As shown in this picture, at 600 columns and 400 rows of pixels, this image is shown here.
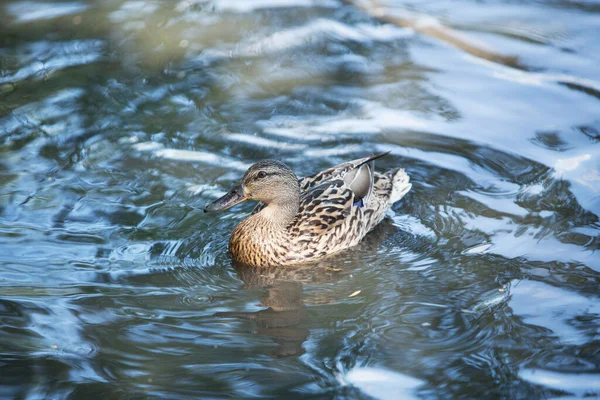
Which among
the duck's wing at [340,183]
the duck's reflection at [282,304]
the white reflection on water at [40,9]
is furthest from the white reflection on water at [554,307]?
the white reflection on water at [40,9]

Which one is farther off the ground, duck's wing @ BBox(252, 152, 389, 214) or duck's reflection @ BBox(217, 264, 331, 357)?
duck's wing @ BBox(252, 152, 389, 214)

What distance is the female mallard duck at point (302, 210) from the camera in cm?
788

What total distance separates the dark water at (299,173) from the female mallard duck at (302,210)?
21 cm

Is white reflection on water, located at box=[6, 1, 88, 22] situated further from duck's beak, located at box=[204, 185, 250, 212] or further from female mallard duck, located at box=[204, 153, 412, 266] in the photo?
duck's beak, located at box=[204, 185, 250, 212]

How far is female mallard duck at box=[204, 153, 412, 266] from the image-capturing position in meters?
7.88

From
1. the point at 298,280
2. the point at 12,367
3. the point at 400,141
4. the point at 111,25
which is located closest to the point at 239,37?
the point at 111,25

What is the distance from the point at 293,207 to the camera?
26.8 feet

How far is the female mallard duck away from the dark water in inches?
8.5

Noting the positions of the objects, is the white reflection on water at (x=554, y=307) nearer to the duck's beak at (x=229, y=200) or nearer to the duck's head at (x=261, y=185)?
the duck's head at (x=261, y=185)

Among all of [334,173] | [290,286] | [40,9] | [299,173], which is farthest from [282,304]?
[40,9]

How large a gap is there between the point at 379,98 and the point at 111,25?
435cm

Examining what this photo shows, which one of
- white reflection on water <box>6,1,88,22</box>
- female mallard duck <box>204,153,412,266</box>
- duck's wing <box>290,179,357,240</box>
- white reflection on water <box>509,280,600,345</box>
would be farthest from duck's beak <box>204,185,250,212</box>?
white reflection on water <box>6,1,88,22</box>

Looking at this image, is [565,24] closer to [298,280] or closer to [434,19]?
[434,19]

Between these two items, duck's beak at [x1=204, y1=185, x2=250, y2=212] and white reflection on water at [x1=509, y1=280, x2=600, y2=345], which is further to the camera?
duck's beak at [x1=204, y1=185, x2=250, y2=212]
